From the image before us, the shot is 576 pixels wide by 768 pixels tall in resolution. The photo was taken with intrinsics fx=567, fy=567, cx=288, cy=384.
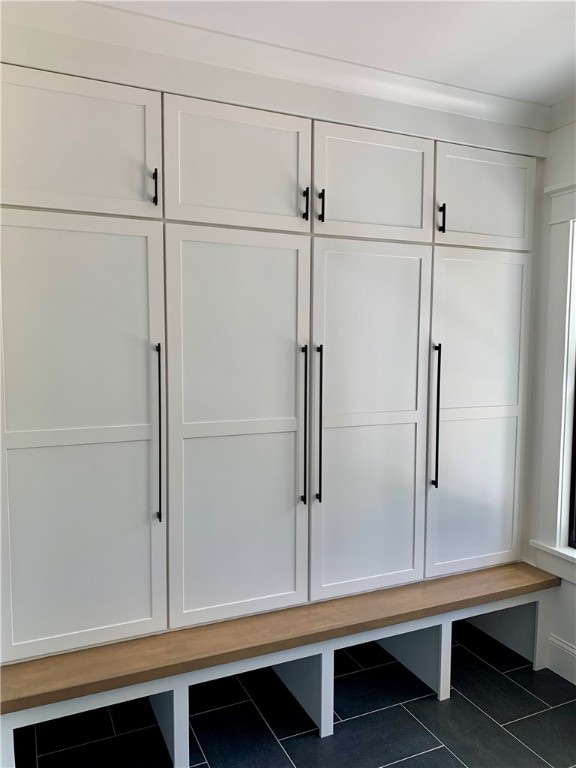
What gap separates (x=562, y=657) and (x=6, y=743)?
7.10 ft

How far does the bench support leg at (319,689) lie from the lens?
6.78ft

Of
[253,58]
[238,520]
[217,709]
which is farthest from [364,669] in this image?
[253,58]

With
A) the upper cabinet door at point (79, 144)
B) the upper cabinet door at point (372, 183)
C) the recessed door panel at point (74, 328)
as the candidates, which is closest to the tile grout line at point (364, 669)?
the recessed door panel at point (74, 328)

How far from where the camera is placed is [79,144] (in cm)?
175

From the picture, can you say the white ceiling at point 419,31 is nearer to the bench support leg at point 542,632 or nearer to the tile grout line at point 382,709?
the bench support leg at point 542,632

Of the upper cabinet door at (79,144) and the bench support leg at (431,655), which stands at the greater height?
the upper cabinet door at (79,144)

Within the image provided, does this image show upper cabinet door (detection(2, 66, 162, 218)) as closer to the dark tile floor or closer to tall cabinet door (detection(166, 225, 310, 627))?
tall cabinet door (detection(166, 225, 310, 627))

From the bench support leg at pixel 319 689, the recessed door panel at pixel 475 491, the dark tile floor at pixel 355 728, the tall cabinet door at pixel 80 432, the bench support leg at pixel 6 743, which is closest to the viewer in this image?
the bench support leg at pixel 6 743

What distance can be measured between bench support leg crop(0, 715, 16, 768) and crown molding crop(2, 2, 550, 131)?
2.01 meters

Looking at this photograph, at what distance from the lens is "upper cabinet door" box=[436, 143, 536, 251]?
2318 millimetres

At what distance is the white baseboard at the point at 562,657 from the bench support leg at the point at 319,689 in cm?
108

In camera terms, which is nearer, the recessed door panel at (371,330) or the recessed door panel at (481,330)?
the recessed door panel at (371,330)

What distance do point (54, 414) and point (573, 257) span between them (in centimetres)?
214

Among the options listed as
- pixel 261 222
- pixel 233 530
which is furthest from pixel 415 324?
pixel 233 530
